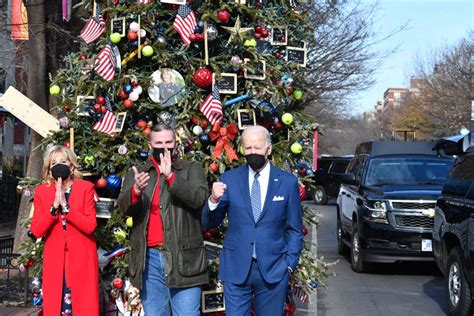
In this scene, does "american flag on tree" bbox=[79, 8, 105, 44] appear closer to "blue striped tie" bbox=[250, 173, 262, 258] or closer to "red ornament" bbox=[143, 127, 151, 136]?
"red ornament" bbox=[143, 127, 151, 136]

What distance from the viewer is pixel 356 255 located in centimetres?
1282

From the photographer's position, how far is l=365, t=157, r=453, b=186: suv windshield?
13.4 m

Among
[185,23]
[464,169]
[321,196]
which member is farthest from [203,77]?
[321,196]

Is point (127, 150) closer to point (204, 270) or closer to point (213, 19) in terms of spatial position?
point (213, 19)

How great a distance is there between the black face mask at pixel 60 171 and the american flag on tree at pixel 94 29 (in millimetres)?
2306

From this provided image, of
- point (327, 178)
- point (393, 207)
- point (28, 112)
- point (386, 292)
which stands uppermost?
point (28, 112)

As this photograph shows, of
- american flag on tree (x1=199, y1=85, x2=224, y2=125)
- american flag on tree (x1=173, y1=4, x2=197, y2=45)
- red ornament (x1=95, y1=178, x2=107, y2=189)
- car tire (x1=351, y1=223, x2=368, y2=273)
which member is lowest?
car tire (x1=351, y1=223, x2=368, y2=273)

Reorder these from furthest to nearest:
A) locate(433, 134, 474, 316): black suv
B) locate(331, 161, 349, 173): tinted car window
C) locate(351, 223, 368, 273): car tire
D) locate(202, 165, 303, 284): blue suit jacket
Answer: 1. locate(331, 161, 349, 173): tinted car window
2. locate(351, 223, 368, 273): car tire
3. locate(433, 134, 474, 316): black suv
4. locate(202, 165, 303, 284): blue suit jacket

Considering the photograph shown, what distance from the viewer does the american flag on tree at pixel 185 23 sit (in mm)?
7322

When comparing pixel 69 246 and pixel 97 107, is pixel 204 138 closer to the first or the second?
pixel 97 107

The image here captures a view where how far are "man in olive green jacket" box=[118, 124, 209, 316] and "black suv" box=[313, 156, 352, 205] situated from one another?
2704cm

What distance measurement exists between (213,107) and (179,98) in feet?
1.31

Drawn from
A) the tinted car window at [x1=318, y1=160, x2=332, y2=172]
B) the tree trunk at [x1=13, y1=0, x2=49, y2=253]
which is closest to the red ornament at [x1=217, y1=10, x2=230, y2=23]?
the tree trunk at [x1=13, y1=0, x2=49, y2=253]

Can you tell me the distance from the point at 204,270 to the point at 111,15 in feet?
10.2
